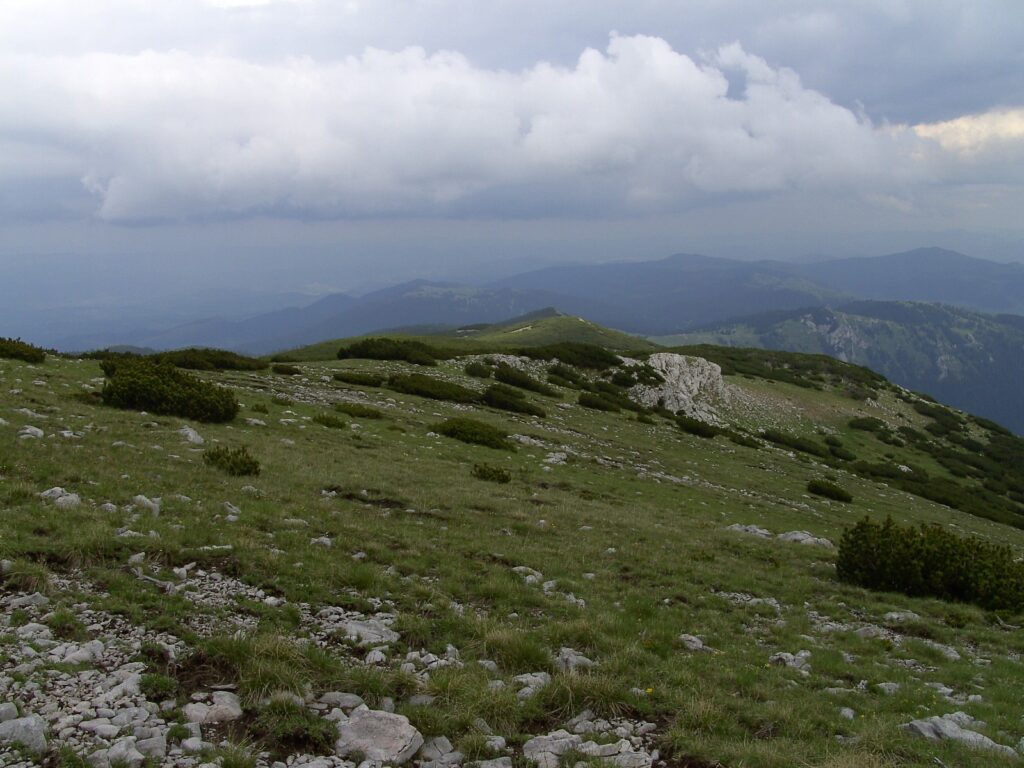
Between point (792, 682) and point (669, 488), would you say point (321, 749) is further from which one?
point (669, 488)

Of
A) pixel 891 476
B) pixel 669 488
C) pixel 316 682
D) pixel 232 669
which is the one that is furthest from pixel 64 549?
pixel 891 476

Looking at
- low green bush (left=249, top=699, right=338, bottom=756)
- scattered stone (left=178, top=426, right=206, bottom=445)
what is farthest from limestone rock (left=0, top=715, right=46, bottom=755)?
scattered stone (left=178, top=426, right=206, bottom=445)

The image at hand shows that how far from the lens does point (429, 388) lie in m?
36.4

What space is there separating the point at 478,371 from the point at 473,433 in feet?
60.7

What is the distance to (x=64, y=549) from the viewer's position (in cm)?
903

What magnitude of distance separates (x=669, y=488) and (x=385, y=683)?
70.0ft

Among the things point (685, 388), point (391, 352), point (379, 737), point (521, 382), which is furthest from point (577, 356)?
point (379, 737)

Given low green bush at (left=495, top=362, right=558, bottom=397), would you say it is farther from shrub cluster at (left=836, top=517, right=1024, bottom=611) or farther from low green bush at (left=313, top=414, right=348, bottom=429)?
shrub cluster at (left=836, top=517, right=1024, bottom=611)

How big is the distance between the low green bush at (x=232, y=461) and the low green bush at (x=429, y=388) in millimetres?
19920

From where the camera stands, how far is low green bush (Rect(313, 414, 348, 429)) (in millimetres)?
24875

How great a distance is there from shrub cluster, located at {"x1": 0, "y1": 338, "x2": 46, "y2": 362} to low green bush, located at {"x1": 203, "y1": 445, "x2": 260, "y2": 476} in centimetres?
1638

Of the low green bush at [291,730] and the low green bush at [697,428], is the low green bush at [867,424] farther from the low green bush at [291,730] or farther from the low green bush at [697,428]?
the low green bush at [291,730]

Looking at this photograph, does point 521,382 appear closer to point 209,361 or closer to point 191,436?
point 209,361

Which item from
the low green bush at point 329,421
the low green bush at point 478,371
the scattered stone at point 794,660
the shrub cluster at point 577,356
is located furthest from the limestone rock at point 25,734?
the shrub cluster at point 577,356
